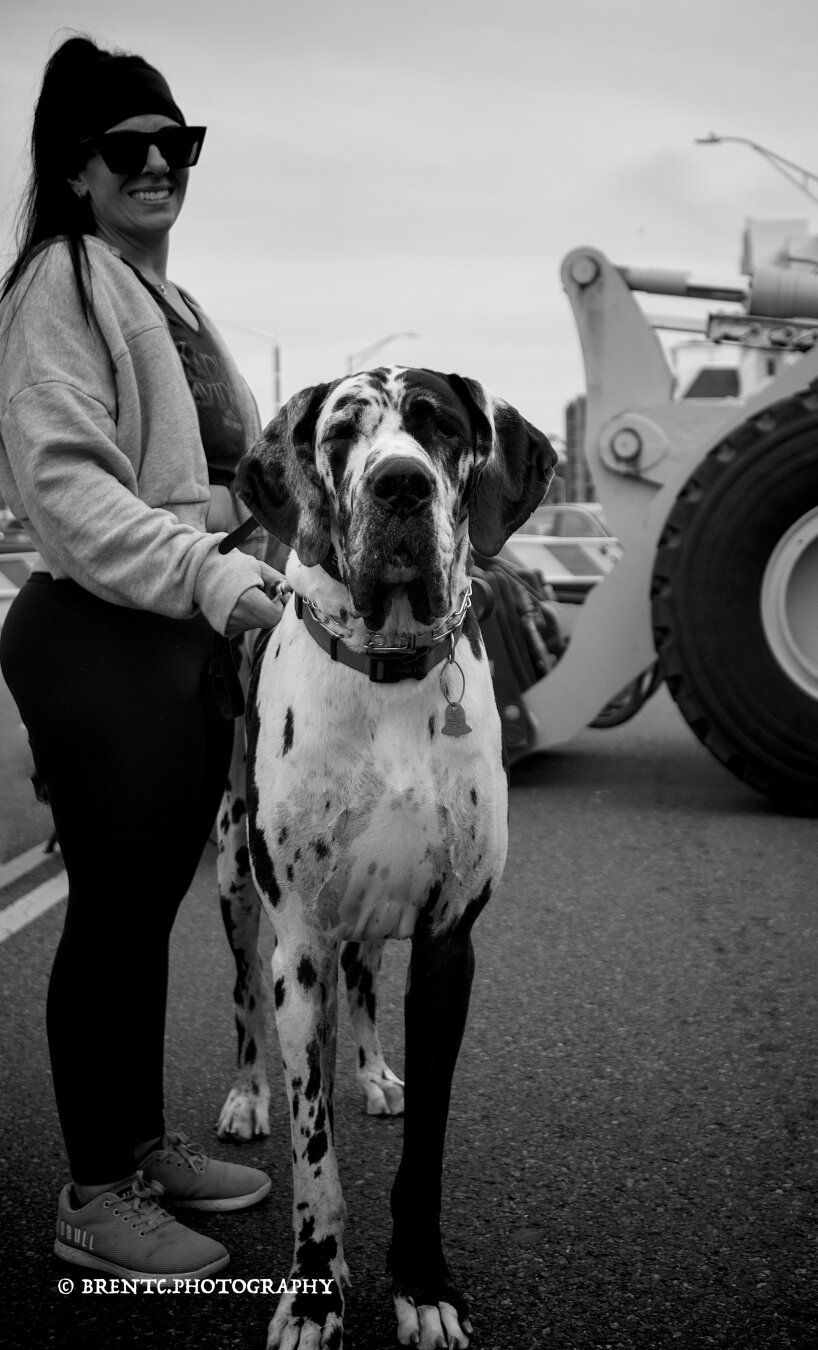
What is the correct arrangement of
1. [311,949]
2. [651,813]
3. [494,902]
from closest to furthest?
[311,949] < [494,902] < [651,813]

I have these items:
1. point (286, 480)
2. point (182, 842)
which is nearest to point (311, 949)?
point (182, 842)

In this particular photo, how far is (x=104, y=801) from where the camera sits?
2693 millimetres

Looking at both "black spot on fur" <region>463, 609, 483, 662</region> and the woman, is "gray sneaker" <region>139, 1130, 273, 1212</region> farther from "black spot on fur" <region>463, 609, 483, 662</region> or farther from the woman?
"black spot on fur" <region>463, 609, 483, 662</region>

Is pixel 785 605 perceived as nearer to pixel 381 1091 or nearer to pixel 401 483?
pixel 381 1091

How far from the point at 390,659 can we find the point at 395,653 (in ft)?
0.05

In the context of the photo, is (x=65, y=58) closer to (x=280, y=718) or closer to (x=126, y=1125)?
(x=280, y=718)

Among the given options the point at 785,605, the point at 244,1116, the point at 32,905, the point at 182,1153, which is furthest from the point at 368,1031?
the point at 785,605

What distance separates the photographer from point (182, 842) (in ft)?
9.20

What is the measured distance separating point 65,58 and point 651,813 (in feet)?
14.9

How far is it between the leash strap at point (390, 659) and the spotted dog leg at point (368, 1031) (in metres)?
1.19

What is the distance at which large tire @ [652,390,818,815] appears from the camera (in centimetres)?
609

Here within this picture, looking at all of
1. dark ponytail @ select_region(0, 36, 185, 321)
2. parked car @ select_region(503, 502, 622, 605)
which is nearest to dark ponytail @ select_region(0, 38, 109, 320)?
dark ponytail @ select_region(0, 36, 185, 321)

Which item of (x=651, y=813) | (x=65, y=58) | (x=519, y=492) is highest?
(x=65, y=58)

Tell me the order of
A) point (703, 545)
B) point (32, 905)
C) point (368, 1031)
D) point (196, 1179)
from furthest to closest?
1. point (703, 545)
2. point (32, 905)
3. point (368, 1031)
4. point (196, 1179)
